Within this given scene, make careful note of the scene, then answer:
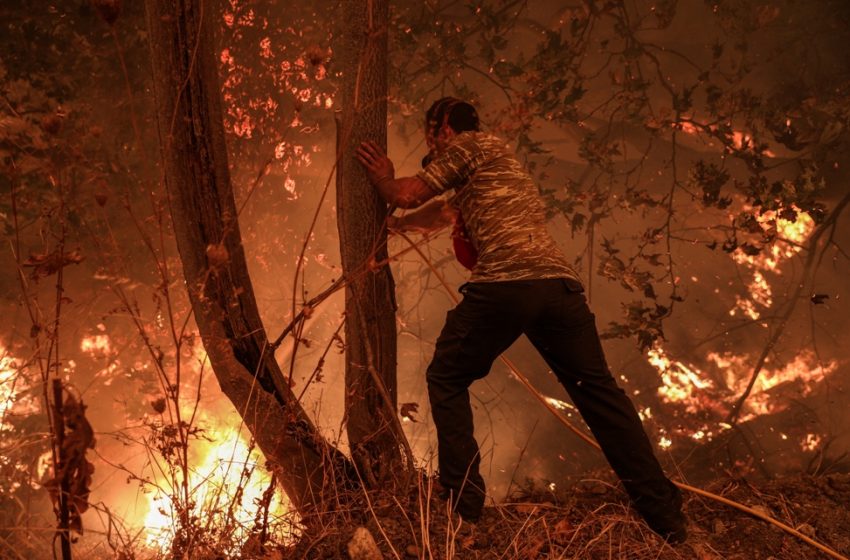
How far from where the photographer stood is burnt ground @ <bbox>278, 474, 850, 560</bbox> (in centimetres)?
233

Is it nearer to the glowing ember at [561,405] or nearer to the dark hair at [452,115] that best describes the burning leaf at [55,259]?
the dark hair at [452,115]

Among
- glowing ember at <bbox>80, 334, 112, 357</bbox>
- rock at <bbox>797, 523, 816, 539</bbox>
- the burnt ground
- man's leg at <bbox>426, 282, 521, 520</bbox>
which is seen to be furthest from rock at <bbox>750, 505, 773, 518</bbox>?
glowing ember at <bbox>80, 334, 112, 357</bbox>

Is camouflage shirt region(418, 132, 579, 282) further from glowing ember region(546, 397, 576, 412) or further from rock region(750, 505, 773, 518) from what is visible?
glowing ember region(546, 397, 576, 412)

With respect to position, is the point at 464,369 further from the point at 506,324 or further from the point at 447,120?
the point at 447,120

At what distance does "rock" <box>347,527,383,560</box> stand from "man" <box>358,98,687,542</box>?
1.10 ft

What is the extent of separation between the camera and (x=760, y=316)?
158 inches

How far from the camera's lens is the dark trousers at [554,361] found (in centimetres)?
229

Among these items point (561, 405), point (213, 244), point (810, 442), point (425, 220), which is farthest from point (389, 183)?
point (810, 442)

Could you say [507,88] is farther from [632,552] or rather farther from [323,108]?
[632,552]

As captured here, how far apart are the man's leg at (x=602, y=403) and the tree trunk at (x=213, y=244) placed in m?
0.97

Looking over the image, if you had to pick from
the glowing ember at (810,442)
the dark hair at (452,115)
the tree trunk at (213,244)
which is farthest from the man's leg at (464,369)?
the glowing ember at (810,442)

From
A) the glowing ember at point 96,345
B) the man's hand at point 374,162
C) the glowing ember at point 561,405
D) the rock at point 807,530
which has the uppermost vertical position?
the glowing ember at point 96,345

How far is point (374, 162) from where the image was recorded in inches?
97.5

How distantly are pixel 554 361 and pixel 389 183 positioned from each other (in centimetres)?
87
